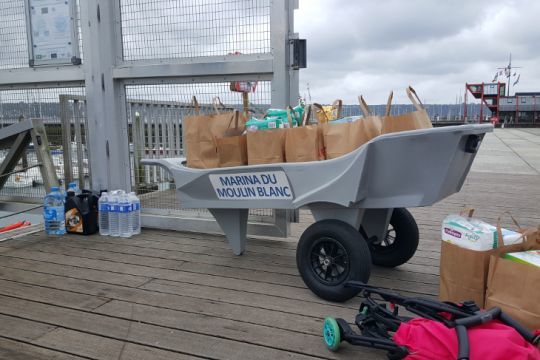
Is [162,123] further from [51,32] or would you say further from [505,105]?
[505,105]

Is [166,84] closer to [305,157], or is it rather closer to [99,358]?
[305,157]

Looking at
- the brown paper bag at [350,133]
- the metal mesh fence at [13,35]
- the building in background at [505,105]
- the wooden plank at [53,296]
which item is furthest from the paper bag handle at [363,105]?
the building in background at [505,105]

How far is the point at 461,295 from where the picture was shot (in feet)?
7.62

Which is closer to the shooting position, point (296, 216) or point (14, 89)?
point (296, 216)

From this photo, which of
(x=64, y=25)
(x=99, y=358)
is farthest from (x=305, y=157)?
(x=64, y=25)

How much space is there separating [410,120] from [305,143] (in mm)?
648

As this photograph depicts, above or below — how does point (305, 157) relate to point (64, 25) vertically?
below

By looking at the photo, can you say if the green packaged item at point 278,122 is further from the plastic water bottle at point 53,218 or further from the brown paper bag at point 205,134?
the plastic water bottle at point 53,218

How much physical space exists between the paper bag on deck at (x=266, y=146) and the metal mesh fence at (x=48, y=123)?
2509 mm

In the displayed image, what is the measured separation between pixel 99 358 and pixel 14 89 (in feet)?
12.5

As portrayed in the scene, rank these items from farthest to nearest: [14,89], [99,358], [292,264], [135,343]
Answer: [14,89] → [292,264] → [135,343] → [99,358]

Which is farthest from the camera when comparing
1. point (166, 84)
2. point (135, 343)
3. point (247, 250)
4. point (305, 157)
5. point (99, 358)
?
point (166, 84)

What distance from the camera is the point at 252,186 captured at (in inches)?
117

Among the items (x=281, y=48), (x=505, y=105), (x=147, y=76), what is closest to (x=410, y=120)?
(x=281, y=48)
